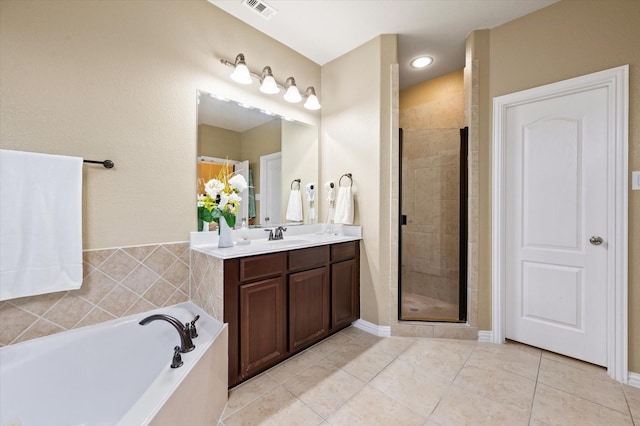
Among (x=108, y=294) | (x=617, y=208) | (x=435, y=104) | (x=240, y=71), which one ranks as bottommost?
(x=108, y=294)

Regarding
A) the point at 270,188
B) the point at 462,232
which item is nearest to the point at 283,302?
the point at 270,188

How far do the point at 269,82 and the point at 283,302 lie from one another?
1.79 metres

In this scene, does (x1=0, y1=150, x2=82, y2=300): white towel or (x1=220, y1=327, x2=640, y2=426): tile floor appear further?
(x1=220, y1=327, x2=640, y2=426): tile floor

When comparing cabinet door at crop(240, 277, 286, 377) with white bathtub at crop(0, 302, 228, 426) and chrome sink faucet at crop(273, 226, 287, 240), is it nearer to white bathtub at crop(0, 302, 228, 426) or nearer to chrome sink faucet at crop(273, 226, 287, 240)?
white bathtub at crop(0, 302, 228, 426)

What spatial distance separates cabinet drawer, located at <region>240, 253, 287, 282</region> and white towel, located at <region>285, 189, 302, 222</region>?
808 millimetres

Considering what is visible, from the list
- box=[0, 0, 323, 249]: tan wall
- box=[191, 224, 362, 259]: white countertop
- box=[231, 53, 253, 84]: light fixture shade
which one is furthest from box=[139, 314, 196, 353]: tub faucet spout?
box=[231, 53, 253, 84]: light fixture shade

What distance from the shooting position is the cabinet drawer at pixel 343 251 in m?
2.30

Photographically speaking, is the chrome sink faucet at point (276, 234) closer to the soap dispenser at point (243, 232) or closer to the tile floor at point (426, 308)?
the soap dispenser at point (243, 232)

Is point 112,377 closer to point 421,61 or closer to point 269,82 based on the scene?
point 269,82

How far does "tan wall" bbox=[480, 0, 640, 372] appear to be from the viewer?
1.72 metres

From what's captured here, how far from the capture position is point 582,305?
6.40 ft

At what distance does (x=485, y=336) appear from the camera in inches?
89.6

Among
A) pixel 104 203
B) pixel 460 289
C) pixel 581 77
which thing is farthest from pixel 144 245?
pixel 581 77

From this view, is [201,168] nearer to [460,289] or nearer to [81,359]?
[81,359]
